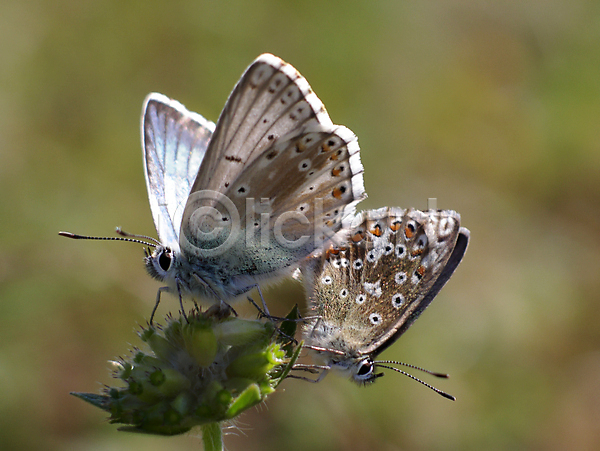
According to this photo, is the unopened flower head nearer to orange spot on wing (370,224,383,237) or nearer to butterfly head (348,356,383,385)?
butterfly head (348,356,383,385)

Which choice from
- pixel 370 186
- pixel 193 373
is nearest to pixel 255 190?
pixel 193 373

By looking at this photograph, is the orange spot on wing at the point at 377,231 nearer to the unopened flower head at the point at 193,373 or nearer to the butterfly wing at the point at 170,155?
the unopened flower head at the point at 193,373

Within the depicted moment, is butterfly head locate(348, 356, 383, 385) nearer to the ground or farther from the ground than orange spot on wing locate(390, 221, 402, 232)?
nearer to the ground

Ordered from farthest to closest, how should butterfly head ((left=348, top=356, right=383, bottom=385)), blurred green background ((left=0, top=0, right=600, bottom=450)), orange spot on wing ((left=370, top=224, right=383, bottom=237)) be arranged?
blurred green background ((left=0, top=0, right=600, bottom=450)) < orange spot on wing ((left=370, top=224, right=383, bottom=237)) < butterfly head ((left=348, top=356, right=383, bottom=385))

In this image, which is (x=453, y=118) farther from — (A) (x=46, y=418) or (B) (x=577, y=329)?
(A) (x=46, y=418)

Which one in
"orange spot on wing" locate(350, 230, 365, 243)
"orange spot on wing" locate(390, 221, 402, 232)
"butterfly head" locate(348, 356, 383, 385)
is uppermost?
"orange spot on wing" locate(390, 221, 402, 232)

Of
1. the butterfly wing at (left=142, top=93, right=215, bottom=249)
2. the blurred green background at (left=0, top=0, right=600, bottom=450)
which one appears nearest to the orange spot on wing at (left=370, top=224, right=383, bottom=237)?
the butterfly wing at (left=142, top=93, right=215, bottom=249)

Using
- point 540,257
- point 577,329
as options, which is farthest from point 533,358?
point 540,257
